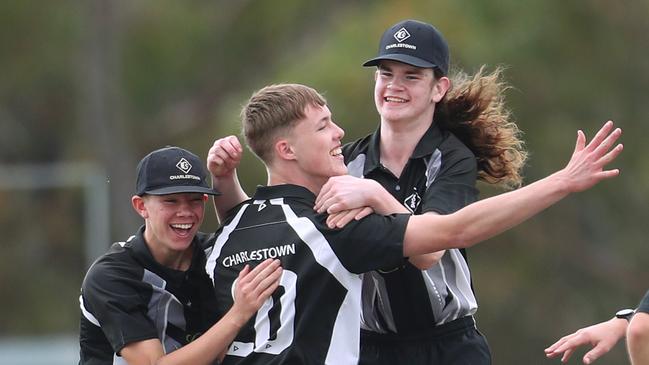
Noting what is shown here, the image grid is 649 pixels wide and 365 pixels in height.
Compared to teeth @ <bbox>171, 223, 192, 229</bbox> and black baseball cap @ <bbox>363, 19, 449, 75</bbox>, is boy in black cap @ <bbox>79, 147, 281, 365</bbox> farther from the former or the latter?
black baseball cap @ <bbox>363, 19, 449, 75</bbox>

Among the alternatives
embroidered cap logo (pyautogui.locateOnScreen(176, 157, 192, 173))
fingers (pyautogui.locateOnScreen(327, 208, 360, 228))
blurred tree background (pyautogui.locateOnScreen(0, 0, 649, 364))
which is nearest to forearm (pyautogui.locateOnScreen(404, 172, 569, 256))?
fingers (pyautogui.locateOnScreen(327, 208, 360, 228))

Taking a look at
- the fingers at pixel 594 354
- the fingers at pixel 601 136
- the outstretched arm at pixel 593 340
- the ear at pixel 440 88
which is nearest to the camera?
the fingers at pixel 601 136

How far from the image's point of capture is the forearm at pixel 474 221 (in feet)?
17.6

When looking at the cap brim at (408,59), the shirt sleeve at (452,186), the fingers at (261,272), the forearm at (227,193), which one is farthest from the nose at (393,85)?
the fingers at (261,272)

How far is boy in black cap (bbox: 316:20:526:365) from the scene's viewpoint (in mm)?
6383

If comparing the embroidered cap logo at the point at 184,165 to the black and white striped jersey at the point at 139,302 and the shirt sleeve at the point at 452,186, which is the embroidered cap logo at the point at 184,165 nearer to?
the black and white striped jersey at the point at 139,302

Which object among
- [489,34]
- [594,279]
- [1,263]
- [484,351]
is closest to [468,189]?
[484,351]

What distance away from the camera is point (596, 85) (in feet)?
71.3

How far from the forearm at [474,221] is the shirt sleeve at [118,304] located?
111 cm

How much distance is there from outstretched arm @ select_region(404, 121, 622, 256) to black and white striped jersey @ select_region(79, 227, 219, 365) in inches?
37.5

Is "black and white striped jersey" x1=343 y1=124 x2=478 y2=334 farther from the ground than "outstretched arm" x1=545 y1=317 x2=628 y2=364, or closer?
farther from the ground

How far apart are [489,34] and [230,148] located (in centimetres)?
1484

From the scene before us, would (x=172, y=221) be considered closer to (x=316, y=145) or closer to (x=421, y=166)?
(x=316, y=145)

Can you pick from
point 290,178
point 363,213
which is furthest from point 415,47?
point 363,213
